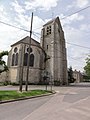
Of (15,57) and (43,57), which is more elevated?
(43,57)

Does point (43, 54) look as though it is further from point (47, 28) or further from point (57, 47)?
point (47, 28)

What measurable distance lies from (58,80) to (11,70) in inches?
641

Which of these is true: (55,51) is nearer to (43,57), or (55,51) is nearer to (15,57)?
(43,57)

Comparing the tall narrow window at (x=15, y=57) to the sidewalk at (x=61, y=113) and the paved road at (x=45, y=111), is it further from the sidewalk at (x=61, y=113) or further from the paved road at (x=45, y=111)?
the sidewalk at (x=61, y=113)

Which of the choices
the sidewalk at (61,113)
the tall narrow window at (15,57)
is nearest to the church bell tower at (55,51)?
the tall narrow window at (15,57)

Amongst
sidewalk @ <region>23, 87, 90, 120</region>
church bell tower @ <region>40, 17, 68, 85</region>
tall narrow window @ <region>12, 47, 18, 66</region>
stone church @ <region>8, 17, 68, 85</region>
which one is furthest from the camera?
church bell tower @ <region>40, 17, 68, 85</region>

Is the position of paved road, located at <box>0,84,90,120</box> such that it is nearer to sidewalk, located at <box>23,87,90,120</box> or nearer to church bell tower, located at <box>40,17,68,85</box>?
sidewalk, located at <box>23,87,90,120</box>

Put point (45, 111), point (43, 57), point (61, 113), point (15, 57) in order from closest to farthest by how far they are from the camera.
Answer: point (61, 113) < point (45, 111) < point (15, 57) < point (43, 57)

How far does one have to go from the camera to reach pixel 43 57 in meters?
60.5

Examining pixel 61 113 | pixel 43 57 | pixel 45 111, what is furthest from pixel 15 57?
pixel 61 113

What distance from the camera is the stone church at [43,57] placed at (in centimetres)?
5238

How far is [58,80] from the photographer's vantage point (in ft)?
196

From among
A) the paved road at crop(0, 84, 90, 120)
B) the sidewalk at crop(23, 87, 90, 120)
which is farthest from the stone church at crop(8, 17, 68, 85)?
the sidewalk at crop(23, 87, 90, 120)

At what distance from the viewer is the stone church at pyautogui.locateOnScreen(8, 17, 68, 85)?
52375 mm
